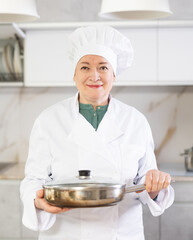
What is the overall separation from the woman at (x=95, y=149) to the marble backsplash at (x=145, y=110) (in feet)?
4.60

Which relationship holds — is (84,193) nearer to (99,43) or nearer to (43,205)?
(43,205)

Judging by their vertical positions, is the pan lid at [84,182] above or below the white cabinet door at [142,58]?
below

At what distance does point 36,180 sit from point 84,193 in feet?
1.10

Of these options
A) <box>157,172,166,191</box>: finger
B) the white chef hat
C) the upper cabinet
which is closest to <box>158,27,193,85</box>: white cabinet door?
the upper cabinet

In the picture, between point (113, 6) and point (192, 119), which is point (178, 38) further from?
point (113, 6)

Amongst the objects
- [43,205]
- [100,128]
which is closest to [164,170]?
[100,128]

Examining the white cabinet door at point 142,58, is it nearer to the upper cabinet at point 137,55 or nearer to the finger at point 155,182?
the upper cabinet at point 137,55

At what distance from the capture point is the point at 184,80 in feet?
8.23

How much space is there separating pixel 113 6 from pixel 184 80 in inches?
58.4

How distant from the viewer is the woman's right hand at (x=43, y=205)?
3.80 feet

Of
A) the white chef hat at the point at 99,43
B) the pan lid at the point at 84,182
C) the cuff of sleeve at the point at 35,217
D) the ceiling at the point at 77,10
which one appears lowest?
the cuff of sleeve at the point at 35,217

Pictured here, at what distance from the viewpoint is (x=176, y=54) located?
2500 mm

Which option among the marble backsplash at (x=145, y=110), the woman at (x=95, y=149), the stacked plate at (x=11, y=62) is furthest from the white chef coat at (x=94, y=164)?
the marble backsplash at (x=145, y=110)

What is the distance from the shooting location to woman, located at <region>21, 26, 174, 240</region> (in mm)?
1352
